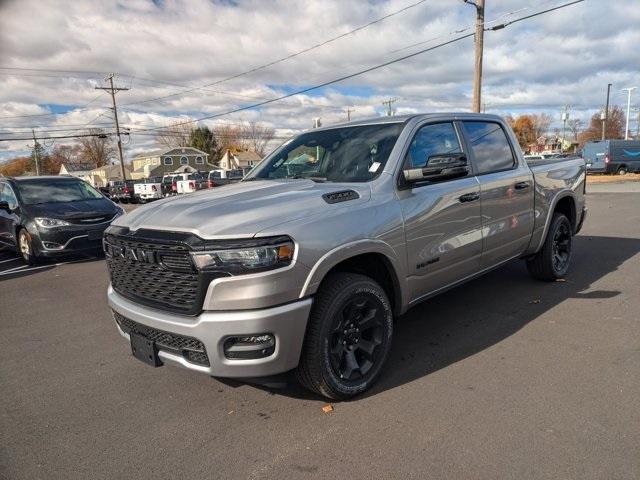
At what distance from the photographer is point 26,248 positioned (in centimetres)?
855

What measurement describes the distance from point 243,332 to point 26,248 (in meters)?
7.64

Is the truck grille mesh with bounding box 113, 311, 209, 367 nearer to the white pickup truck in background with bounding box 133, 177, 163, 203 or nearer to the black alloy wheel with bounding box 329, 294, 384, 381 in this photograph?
the black alloy wheel with bounding box 329, 294, 384, 381

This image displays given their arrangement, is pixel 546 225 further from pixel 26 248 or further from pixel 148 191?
pixel 148 191

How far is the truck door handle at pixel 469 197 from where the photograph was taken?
4020mm

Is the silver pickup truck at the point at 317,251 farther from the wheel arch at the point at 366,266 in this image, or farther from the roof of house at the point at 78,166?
the roof of house at the point at 78,166

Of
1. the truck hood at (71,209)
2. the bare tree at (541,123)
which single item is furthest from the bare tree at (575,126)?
the truck hood at (71,209)

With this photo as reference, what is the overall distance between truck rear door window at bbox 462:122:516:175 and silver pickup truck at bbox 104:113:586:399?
23 mm

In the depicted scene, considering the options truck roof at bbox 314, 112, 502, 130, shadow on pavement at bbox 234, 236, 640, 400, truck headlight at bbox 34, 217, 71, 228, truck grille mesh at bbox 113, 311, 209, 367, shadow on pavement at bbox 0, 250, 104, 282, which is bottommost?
shadow on pavement at bbox 234, 236, 640, 400

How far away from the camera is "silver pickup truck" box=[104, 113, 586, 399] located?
8.82ft

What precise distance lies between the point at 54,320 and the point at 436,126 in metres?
4.56

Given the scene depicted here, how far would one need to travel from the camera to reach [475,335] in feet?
13.8

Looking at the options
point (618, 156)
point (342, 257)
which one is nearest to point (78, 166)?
point (618, 156)

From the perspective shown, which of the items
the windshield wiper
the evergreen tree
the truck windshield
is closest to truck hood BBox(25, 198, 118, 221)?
the truck windshield

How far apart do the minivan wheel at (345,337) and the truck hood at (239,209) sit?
1.69ft
